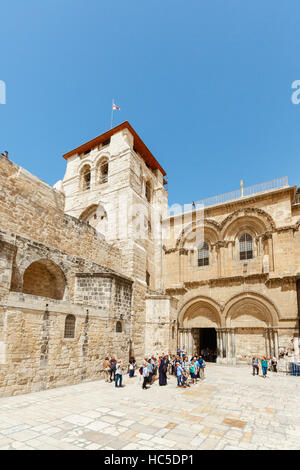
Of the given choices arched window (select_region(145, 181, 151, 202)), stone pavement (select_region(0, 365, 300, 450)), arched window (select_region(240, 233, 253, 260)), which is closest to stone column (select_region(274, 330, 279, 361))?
arched window (select_region(240, 233, 253, 260))

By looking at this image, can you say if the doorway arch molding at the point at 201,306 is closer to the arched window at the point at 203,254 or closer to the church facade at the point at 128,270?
the church facade at the point at 128,270

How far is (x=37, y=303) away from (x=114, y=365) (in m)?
3.93

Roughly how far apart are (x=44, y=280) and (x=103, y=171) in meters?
12.4

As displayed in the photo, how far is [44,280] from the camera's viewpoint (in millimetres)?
11797

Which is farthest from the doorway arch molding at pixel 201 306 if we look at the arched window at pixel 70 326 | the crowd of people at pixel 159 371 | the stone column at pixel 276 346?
the arched window at pixel 70 326

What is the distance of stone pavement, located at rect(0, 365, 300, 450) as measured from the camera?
190 inches

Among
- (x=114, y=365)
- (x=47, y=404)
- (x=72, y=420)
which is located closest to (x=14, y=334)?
(x=47, y=404)

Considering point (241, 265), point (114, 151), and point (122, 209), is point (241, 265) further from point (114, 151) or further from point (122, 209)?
point (114, 151)

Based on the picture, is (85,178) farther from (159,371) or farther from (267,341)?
(267,341)

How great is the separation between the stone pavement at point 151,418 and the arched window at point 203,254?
9.86m

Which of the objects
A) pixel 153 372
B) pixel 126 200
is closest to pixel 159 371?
pixel 153 372

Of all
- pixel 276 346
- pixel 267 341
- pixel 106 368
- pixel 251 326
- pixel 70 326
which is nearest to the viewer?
pixel 70 326
